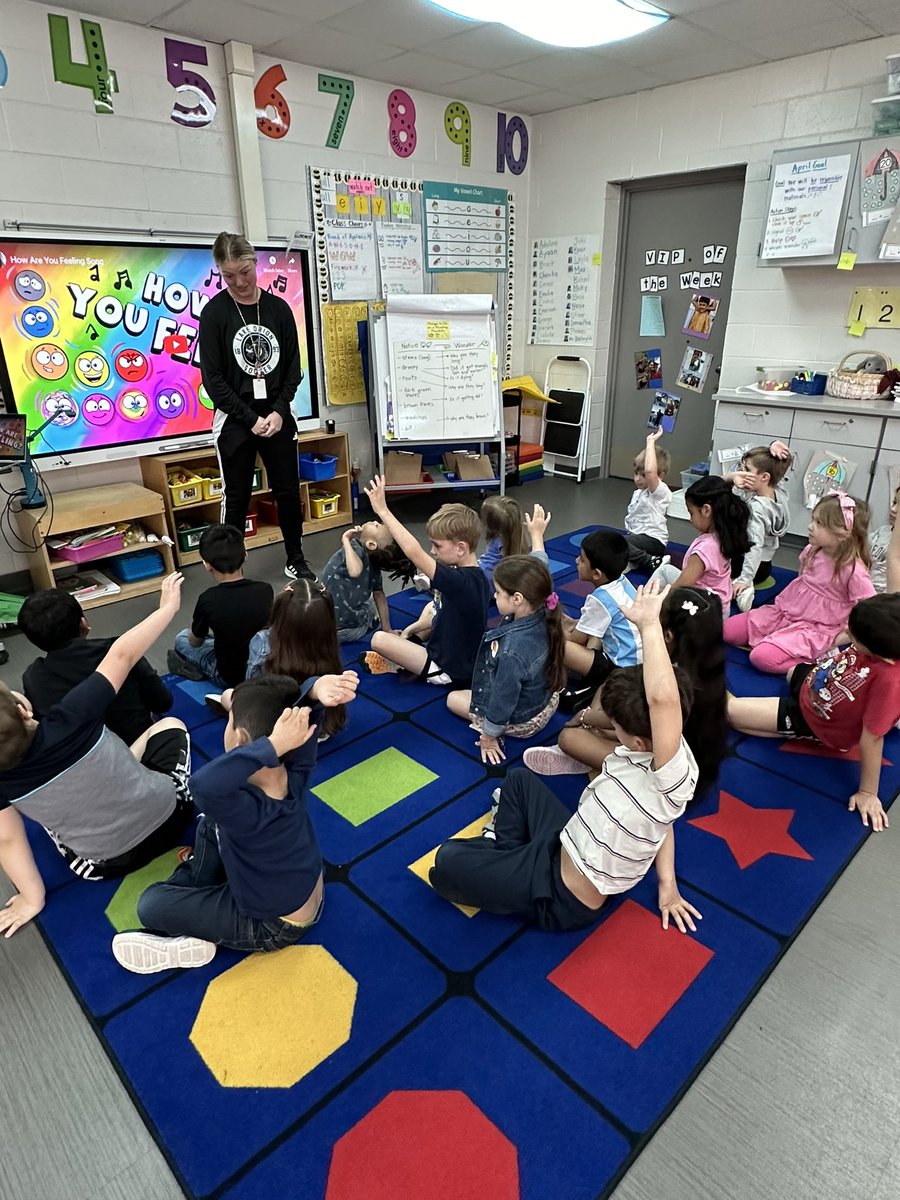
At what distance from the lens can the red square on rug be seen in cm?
146

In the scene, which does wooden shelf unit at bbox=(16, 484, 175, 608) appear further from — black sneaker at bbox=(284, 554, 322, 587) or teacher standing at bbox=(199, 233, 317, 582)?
black sneaker at bbox=(284, 554, 322, 587)

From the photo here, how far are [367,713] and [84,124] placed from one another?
3.03m

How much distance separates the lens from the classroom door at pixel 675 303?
4691 millimetres

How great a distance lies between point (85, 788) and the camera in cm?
160

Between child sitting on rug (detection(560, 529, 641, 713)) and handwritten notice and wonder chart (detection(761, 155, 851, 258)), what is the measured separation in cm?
255

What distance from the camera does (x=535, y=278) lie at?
5578mm

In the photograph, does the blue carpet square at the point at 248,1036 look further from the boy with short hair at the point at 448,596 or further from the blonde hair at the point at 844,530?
the blonde hair at the point at 844,530

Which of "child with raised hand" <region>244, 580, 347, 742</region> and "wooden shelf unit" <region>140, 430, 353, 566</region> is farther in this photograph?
"wooden shelf unit" <region>140, 430, 353, 566</region>

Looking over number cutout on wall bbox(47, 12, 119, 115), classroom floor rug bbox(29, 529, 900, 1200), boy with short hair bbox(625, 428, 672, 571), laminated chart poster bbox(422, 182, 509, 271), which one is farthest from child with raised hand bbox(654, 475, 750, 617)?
number cutout on wall bbox(47, 12, 119, 115)

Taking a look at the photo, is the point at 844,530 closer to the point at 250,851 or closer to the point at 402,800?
the point at 402,800

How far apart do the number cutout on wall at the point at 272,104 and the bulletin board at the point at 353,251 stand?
0.27m

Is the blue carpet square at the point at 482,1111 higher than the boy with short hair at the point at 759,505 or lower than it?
lower

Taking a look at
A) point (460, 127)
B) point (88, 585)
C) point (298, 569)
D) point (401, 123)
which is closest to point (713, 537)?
point (298, 569)

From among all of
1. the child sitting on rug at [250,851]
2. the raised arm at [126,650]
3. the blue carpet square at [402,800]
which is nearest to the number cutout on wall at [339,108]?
the blue carpet square at [402,800]
